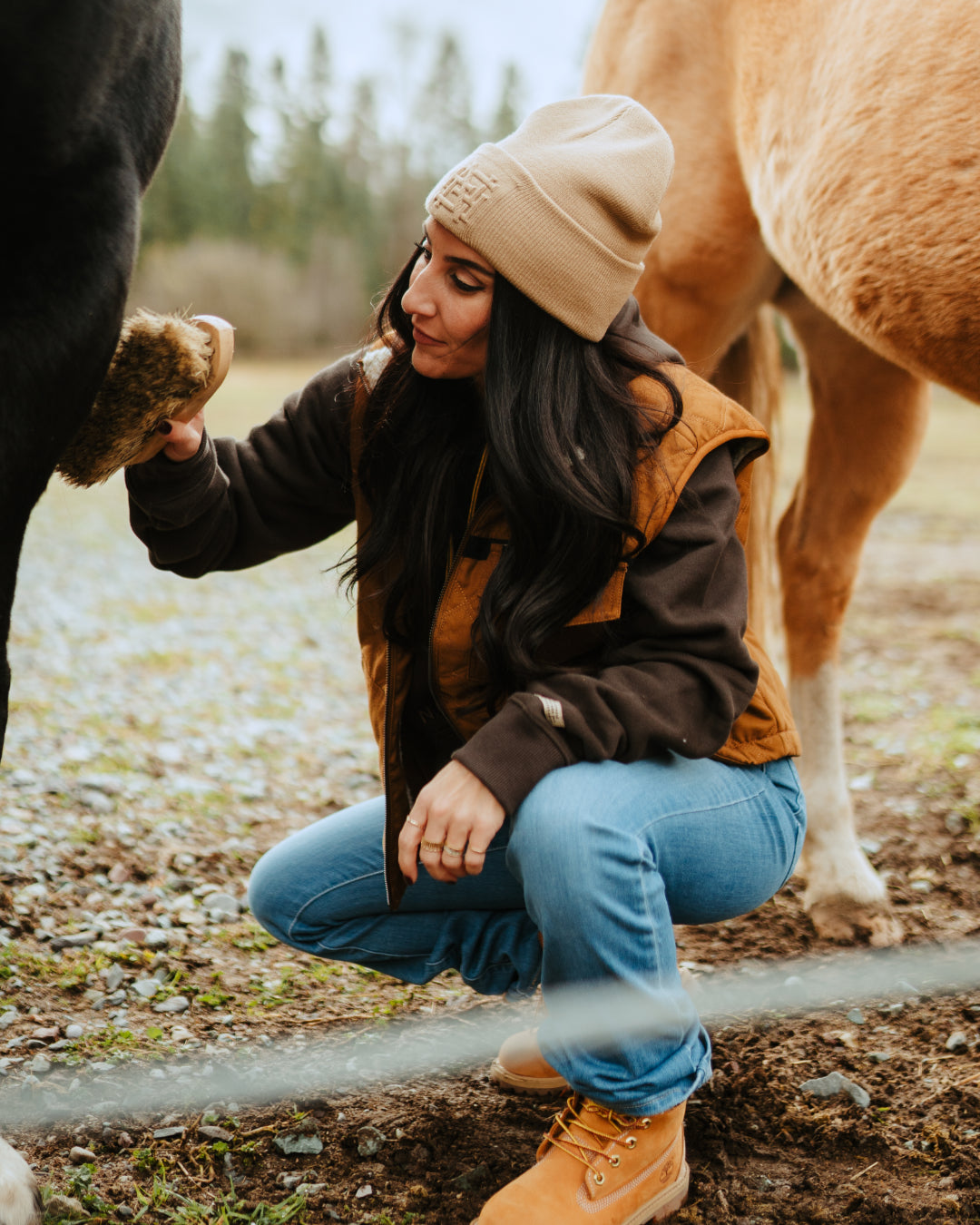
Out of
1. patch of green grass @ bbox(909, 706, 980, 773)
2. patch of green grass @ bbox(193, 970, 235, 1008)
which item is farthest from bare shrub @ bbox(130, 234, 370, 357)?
patch of green grass @ bbox(193, 970, 235, 1008)

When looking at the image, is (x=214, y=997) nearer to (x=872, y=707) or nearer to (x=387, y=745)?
(x=387, y=745)

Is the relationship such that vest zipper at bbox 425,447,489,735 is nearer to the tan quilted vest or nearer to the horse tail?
the tan quilted vest

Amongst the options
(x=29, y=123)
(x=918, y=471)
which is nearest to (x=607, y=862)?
(x=29, y=123)

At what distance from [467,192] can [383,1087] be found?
146cm

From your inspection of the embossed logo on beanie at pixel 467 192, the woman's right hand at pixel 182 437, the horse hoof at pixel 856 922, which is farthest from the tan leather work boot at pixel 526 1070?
the embossed logo on beanie at pixel 467 192

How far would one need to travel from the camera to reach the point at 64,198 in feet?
4.12

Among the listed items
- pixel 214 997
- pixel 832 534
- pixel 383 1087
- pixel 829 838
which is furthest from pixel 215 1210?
A: pixel 832 534

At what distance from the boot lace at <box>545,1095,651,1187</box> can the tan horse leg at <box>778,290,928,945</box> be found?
A: 1.17m

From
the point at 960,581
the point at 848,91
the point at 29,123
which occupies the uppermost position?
the point at 848,91

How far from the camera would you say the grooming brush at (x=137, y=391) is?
1483 mm

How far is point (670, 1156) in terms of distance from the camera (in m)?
1.60

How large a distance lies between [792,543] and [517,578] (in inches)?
63.7

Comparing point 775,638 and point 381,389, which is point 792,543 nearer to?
point 775,638

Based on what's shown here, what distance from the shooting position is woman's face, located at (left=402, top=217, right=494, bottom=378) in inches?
62.9
